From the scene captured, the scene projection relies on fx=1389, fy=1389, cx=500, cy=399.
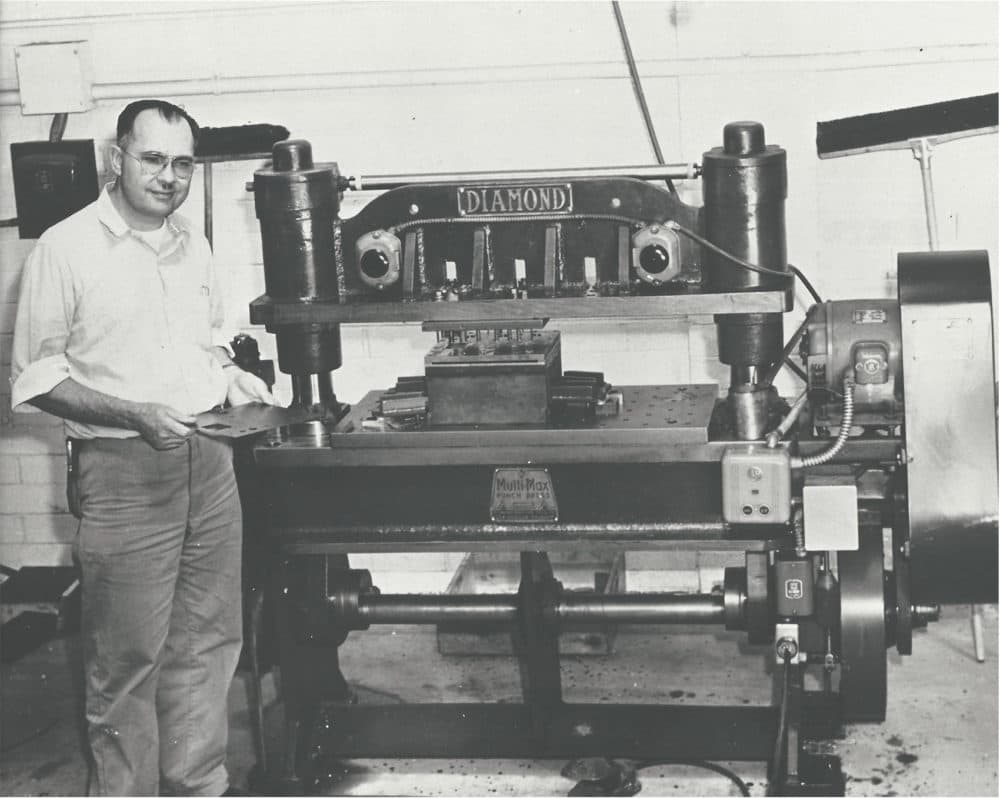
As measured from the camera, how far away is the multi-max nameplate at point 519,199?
2.77 metres

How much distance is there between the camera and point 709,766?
3090mm

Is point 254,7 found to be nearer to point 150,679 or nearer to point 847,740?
point 150,679

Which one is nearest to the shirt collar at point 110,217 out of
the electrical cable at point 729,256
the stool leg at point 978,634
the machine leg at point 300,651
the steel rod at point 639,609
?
the machine leg at point 300,651

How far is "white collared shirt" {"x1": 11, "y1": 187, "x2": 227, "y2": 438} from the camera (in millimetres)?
2559

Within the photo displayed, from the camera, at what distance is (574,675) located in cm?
363

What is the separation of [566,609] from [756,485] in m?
0.57

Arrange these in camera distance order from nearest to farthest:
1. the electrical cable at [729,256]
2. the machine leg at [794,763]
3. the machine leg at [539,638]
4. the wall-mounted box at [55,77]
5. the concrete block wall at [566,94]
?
the electrical cable at [729,256] < the machine leg at [794,763] < the machine leg at [539,638] < the concrete block wall at [566,94] < the wall-mounted box at [55,77]

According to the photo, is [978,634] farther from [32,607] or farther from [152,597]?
[32,607]

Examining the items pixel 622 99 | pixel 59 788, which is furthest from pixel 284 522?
pixel 622 99

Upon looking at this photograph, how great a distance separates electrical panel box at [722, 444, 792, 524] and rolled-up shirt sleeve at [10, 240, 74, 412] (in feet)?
4.19

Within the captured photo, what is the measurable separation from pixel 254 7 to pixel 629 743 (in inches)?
86.6

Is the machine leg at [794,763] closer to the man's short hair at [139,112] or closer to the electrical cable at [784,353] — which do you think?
the electrical cable at [784,353]

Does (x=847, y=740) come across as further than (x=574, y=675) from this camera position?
No

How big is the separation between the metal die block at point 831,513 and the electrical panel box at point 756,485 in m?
0.04
